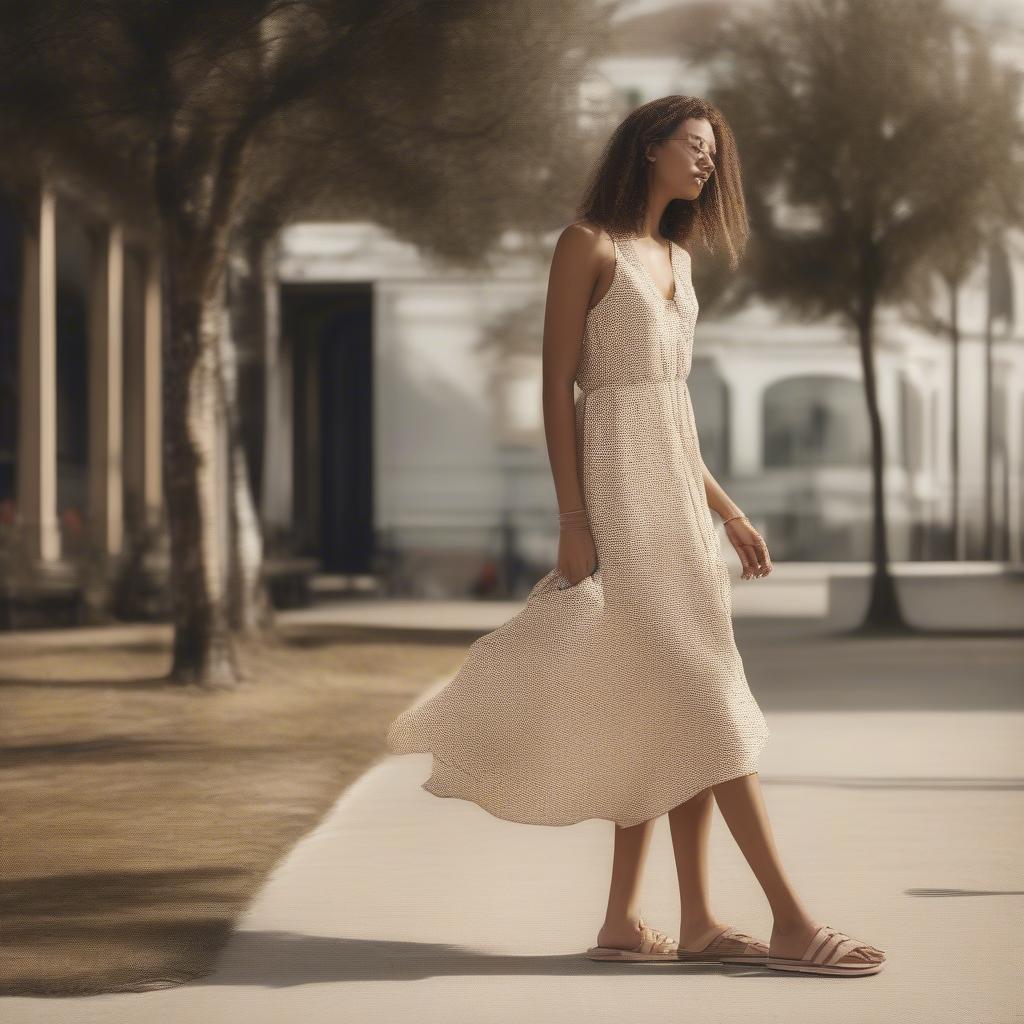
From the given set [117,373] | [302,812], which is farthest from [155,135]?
[117,373]

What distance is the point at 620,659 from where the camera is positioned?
16.5ft

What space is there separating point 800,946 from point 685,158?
186 cm

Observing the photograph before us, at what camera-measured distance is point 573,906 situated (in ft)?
19.6

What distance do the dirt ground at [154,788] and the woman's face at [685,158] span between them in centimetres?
218

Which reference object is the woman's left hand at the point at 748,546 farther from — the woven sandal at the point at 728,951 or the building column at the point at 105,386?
the building column at the point at 105,386

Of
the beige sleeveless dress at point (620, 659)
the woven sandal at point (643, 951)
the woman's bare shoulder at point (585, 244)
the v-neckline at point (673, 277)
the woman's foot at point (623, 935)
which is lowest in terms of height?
the woven sandal at point (643, 951)

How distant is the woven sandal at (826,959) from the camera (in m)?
4.95

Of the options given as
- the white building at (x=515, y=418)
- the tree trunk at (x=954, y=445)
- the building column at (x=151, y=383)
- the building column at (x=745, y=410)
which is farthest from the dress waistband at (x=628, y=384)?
the building column at (x=745, y=410)

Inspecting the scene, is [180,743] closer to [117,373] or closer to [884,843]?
[884,843]

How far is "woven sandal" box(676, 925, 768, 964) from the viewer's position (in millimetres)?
5066

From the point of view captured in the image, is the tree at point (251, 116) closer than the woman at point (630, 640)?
No

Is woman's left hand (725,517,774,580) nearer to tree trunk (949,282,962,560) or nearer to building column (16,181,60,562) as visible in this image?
building column (16,181,60,562)

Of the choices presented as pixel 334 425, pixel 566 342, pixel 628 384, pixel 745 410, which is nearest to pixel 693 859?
pixel 628 384

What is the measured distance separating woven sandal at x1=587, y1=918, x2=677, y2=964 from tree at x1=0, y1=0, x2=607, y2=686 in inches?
289
